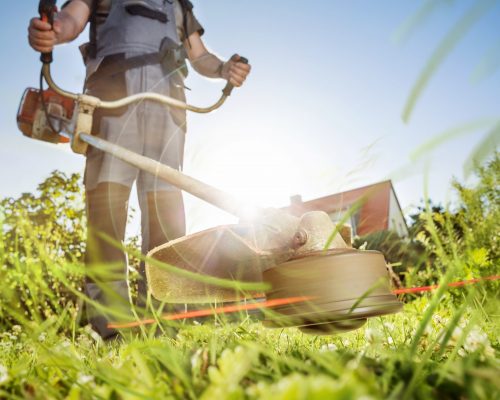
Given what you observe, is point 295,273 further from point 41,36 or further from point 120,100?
point 41,36

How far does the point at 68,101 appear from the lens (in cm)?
336

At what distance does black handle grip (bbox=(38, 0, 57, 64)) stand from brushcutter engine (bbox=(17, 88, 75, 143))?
65 centimetres

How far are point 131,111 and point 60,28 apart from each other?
0.65 metres

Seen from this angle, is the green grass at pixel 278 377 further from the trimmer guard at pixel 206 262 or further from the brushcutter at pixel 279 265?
the trimmer guard at pixel 206 262

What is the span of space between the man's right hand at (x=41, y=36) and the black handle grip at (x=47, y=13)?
0.04 m

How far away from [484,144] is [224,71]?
106 inches

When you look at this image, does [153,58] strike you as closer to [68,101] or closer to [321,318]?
[68,101]

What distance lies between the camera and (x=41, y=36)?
2.33 metres

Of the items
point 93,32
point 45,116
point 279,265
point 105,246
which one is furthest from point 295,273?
point 45,116

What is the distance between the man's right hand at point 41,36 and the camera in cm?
229

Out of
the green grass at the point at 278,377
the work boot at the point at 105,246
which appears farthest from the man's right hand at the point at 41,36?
Result: the green grass at the point at 278,377

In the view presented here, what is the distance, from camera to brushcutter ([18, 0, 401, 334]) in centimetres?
119

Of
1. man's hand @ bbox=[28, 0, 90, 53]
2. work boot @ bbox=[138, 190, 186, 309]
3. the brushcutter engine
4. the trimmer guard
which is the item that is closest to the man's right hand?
man's hand @ bbox=[28, 0, 90, 53]

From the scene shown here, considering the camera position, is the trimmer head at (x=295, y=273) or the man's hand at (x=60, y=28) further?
the man's hand at (x=60, y=28)
